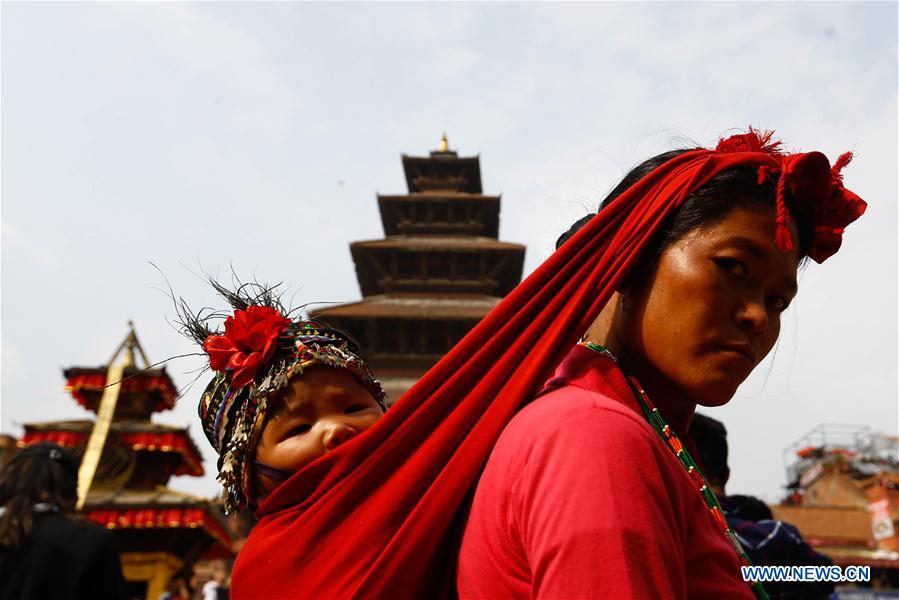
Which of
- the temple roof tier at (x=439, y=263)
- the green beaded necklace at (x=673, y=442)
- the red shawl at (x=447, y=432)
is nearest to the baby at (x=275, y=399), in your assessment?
the red shawl at (x=447, y=432)

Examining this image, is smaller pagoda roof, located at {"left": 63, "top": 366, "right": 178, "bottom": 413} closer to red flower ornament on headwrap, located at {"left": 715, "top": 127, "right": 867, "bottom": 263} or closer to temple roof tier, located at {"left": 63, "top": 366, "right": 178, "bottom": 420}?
temple roof tier, located at {"left": 63, "top": 366, "right": 178, "bottom": 420}

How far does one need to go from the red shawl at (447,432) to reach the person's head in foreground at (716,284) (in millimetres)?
16

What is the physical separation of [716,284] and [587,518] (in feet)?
1.82

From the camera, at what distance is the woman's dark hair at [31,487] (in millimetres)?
3084

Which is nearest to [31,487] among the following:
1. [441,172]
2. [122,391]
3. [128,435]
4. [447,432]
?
[447,432]

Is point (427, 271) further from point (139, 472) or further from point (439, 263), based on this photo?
point (139, 472)

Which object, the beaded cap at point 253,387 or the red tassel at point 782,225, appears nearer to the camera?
the red tassel at point 782,225

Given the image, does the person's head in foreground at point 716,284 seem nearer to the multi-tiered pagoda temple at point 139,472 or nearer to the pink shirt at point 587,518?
the pink shirt at point 587,518

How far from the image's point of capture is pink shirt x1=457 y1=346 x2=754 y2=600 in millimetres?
901

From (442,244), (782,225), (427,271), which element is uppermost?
(782,225)

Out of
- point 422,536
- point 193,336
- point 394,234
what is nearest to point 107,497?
point 394,234

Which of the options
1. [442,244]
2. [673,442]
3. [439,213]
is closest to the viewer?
[673,442]

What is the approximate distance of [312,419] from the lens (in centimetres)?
191

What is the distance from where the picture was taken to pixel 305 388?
1.92 meters
